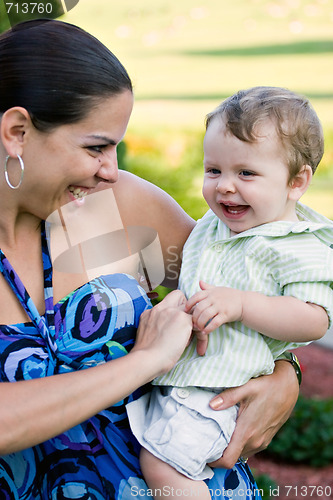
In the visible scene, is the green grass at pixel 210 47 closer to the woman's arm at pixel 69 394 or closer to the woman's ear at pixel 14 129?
the woman's ear at pixel 14 129

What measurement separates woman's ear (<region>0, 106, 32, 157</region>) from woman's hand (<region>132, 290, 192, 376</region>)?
0.60m

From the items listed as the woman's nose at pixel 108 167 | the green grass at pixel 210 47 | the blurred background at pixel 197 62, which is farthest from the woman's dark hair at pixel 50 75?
the green grass at pixel 210 47

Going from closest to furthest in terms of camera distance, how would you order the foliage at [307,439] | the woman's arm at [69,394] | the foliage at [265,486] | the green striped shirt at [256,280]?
the woman's arm at [69,394]
the green striped shirt at [256,280]
the foliage at [265,486]
the foliage at [307,439]

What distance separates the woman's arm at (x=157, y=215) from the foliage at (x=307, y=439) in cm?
209

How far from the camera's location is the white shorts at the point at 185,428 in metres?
1.91

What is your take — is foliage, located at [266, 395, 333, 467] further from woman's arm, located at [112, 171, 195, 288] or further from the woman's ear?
the woman's ear

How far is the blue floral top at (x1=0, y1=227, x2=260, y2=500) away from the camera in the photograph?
187cm

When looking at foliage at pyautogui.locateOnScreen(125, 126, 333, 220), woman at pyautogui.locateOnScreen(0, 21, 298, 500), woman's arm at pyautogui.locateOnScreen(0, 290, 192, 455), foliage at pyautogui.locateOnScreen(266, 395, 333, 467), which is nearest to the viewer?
woman's arm at pyautogui.locateOnScreen(0, 290, 192, 455)

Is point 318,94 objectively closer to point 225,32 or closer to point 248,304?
point 225,32

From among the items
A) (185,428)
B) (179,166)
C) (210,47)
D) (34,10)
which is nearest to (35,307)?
(185,428)

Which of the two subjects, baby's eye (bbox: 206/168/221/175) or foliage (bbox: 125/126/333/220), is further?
foliage (bbox: 125/126/333/220)

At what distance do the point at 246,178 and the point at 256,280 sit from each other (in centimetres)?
31

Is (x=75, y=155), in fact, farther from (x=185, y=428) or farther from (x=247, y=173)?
(x=185, y=428)

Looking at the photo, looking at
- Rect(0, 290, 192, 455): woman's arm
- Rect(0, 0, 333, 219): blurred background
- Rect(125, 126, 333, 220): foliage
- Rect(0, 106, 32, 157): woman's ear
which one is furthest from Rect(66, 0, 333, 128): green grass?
Rect(0, 290, 192, 455): woman's arm
